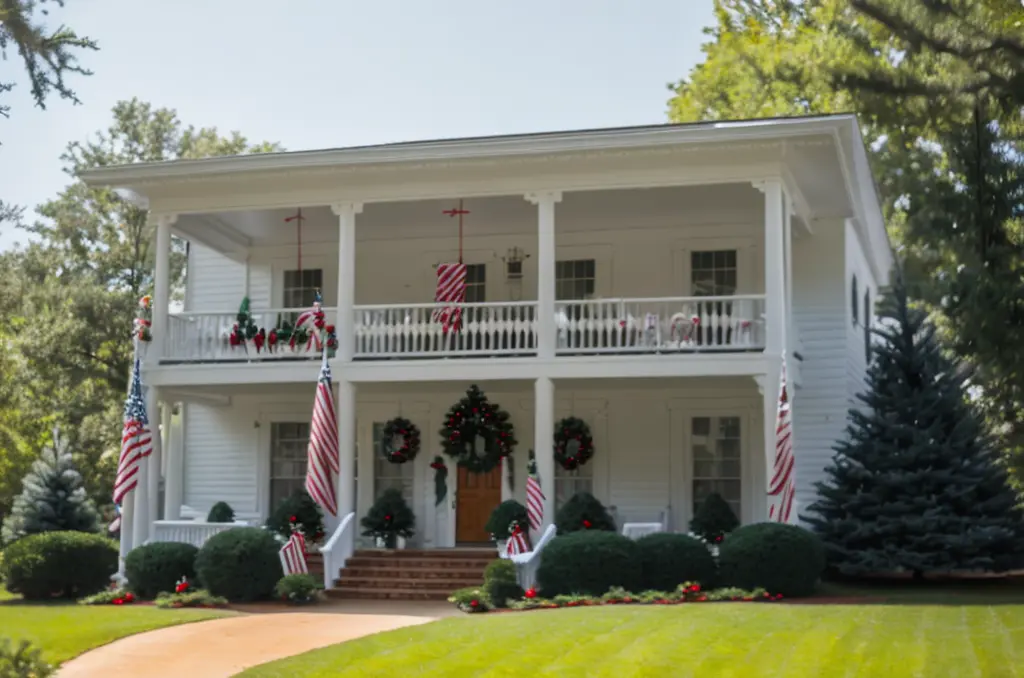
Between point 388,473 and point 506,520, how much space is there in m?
4.47

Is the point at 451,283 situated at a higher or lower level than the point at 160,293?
higher

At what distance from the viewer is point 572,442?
877 inches

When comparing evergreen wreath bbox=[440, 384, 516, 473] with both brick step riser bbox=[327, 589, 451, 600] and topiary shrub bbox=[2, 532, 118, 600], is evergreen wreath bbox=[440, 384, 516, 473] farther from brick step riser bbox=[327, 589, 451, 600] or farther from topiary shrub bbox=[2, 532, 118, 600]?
topiary shrub bbox=[2, 532, 118, 600]

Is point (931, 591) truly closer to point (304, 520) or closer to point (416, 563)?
point (416, 563)

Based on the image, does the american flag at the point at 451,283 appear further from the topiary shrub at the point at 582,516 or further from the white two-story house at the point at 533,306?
the topiary shrub at the point at 582,516

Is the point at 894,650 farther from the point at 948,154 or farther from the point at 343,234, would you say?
the point at 948,154

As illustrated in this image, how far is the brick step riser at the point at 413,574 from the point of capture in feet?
65.2

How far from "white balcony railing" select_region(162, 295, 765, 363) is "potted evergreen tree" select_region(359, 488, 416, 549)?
8.57 feet

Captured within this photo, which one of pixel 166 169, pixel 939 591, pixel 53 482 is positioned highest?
pixel 166 169

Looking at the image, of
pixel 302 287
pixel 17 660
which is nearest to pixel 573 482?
pixel 302 287

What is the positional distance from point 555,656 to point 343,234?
10.2 meters

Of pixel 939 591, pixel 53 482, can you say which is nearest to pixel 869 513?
pixel 939 591

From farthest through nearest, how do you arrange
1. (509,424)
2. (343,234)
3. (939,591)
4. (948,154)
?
(948,154) < (509,424) < (343,234) < (939,591)

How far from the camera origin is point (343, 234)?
20.7 m
